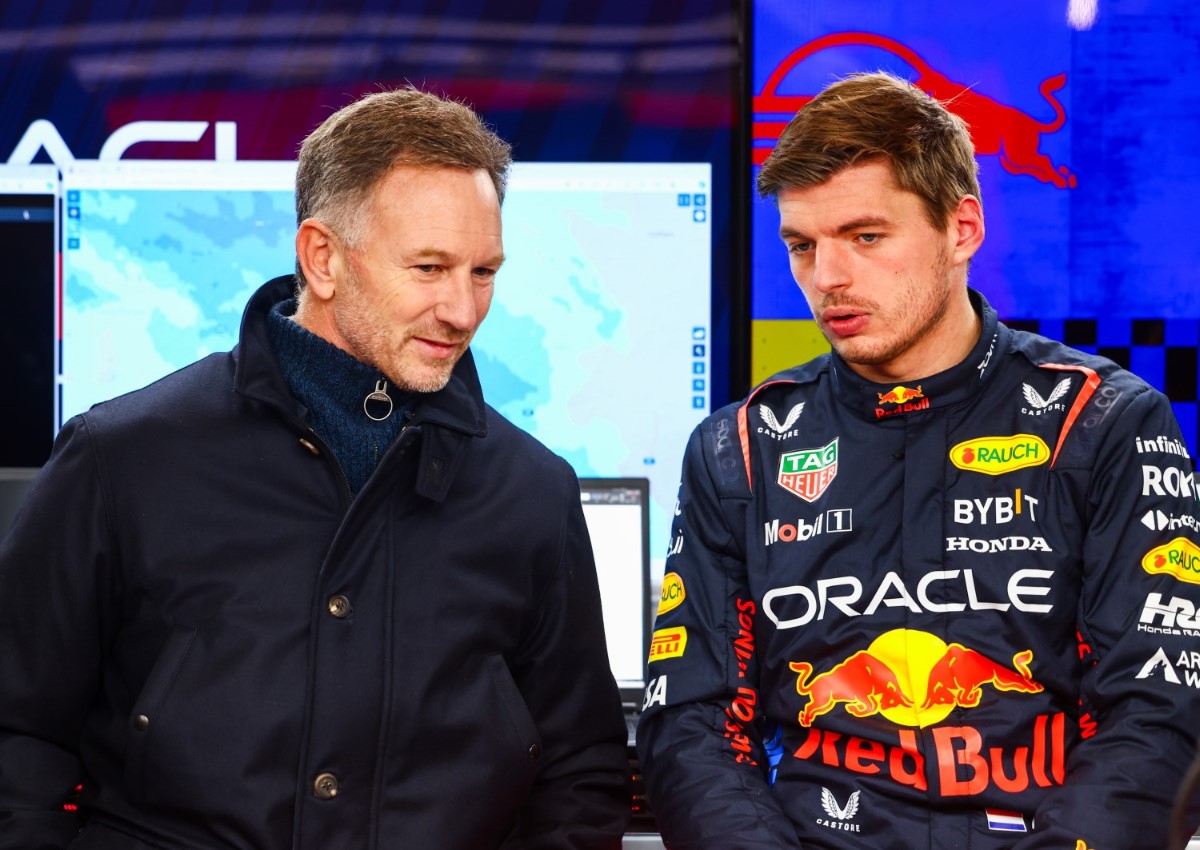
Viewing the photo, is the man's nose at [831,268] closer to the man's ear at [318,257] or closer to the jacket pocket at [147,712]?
the man's ear at [318,257]

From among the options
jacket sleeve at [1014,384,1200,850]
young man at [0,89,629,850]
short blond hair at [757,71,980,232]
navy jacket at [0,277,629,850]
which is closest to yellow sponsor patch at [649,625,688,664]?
young man at [0,89,629,850]

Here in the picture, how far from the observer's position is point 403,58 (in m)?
2.45

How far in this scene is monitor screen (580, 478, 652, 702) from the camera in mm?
2285

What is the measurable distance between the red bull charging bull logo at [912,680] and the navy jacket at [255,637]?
353mm

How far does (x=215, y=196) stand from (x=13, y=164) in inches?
14.5

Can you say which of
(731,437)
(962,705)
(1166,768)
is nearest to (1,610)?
(731,437)

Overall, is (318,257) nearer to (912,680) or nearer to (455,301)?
(455,301)

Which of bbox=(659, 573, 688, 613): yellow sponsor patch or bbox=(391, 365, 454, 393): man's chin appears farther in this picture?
bbox=(659, 573, 688, 613): yellow sponsor patch

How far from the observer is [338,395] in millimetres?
1560

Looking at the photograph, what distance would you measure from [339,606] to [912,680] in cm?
67

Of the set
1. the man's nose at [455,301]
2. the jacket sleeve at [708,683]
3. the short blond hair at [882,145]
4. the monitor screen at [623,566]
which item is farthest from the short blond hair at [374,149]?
the monitor screen at [623,566]

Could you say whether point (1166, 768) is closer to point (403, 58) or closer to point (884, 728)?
point (884, 728)

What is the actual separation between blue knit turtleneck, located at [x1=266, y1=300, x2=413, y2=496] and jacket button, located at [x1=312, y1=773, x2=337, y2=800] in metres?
0.32

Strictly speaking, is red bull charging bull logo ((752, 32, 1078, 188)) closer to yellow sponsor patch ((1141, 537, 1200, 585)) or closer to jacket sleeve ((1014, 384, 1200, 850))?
jacket sleeve ((1014, 384, 1200, 850))
